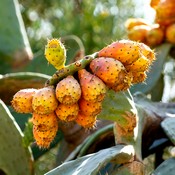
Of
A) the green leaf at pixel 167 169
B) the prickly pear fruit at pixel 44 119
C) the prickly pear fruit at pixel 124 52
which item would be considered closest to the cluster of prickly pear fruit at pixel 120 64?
the prickly pear fruit at pixel 124 52

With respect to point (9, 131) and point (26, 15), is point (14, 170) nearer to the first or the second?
point (9, 131)

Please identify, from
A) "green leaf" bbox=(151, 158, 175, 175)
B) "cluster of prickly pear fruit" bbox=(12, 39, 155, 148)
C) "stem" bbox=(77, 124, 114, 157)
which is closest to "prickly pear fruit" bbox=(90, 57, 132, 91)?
"cluster of prickly pear fruit" bbox=(12, 39, 155, 148)

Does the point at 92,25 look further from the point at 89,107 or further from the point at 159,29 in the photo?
the point at 89,107

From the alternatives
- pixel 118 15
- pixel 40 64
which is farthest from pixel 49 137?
pixel 118 15

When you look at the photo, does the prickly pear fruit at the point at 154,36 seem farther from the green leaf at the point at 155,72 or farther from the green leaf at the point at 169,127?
the green leaf at the point at 169,127

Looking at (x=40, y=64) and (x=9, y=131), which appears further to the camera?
(x=40, y=64)

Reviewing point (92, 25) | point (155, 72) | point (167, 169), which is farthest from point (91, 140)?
point (92, 25)
